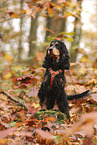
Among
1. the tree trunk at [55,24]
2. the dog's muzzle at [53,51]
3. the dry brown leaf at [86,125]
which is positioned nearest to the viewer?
the dry brown leaf at [86,125]

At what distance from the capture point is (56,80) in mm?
2748

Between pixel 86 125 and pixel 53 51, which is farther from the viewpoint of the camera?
pixel 53 51

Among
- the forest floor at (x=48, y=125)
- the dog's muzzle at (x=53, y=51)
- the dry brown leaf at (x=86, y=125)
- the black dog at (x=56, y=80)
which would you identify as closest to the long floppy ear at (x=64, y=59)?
the black dog at (x=56, y=80)

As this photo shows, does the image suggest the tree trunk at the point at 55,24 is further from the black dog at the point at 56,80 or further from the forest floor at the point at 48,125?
the black dog at the point at 56,80

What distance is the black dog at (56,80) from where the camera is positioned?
277cm

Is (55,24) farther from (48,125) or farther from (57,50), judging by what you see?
(48,125)

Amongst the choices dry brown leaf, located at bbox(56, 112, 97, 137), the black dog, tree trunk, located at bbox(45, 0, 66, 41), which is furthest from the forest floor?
tree trunk, located at bbox(45, 0, 66, 41)

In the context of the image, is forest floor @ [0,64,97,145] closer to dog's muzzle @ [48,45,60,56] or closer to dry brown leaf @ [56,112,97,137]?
dry brown leaf @ [56,112,97,137]

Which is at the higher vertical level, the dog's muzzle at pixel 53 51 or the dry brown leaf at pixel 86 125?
the dog's muzzle at pixel 53 51

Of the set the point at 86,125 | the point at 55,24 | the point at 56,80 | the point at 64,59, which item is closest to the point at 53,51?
the point at 64,59

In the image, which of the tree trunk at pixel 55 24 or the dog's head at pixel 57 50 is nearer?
the dog's head at pixel 57 50

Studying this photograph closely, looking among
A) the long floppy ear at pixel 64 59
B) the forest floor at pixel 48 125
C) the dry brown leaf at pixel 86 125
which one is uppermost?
the long floppy ear at pixel 64 59

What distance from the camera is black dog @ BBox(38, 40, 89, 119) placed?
2.77 metres

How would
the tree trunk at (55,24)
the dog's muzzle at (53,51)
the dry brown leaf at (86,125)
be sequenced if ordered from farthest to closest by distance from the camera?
the tree trunk at (55,24), the dog's muzzle at (53,51), the dry brown leaf at (86,125)
